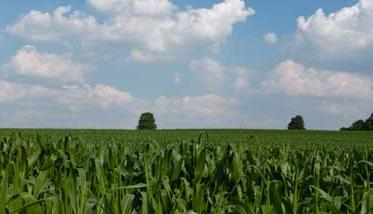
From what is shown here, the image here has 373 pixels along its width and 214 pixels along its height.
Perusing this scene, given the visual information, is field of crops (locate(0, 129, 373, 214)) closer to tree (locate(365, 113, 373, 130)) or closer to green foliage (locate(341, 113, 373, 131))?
green foliage (locate(341, 113, 373, 131))

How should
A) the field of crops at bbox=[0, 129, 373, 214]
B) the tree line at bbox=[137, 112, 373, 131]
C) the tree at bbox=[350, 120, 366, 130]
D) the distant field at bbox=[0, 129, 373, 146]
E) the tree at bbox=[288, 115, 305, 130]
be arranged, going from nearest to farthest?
the field of crops at bbox=[0, 129, 373, 214], the distant field at bbox=[0, 129, 373, 146], the tree line at bbox=[137, 112, 373, 131], the tree at bbox=[350, 120, 366, 130], the tree at bbox=[288, 115, 305, 130]

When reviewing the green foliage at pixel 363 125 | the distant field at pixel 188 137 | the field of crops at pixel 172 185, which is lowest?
the field of crops at pixel 172 185

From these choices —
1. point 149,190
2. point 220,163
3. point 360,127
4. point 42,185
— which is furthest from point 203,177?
point 360,127

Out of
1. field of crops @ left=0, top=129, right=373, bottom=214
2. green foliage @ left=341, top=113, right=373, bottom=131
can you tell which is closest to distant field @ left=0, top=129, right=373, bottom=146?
field of crops @ left=0, top=129, right=373, bottom=214

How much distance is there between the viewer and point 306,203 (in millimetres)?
3553

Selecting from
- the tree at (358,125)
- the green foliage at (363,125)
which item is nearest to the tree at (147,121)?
the green foliage at (363,125)

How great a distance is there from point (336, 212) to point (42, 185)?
1.85 metres

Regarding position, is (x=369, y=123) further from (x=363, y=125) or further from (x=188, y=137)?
(x=188, y=137)

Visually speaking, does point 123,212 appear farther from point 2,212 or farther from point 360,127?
point 360,127

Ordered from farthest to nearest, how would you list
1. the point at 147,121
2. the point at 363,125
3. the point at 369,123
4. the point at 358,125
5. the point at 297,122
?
the point at 358,125 < the point at 297,122 < the point at 363,125 < the point at 147,121 < the point at 369,123

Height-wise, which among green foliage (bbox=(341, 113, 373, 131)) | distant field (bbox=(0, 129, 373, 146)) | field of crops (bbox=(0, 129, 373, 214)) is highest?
green foliage (bbox=(341, 113, 373, 131))

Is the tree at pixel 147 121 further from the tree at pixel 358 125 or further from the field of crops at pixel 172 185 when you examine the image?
the field of crops at pixel 172 185

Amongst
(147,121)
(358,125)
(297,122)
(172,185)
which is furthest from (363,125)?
(172,185)

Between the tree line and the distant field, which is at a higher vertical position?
the tree line
